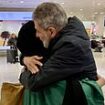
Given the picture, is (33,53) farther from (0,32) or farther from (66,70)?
(0,32)

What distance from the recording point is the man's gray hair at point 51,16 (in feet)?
4.00

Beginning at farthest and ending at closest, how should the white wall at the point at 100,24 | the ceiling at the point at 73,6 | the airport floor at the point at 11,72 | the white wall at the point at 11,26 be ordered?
the white wall at the point at 100,24 → the white wall at the point at 11,26 → the ceiling at the point at 73,6 → the airport floor at the point at 11,72

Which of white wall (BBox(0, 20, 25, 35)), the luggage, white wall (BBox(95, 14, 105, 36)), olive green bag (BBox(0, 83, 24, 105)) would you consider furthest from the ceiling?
olive green bag (BBox(0, 83, 24, 105))

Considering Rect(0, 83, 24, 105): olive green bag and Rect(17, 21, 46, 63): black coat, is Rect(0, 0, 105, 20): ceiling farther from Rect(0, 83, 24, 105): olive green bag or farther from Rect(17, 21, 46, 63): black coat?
Rect(0, 83, 24, 105): olive green bag

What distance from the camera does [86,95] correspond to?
1.22m

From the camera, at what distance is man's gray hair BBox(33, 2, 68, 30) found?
122 cm

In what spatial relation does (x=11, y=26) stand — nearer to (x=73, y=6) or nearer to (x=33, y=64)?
(x=73, y=6)

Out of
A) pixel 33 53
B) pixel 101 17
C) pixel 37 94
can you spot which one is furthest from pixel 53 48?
pixel 101 17

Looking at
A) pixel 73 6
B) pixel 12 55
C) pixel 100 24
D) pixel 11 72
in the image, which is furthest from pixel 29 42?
pixel 100 24

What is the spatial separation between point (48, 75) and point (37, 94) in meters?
0.12

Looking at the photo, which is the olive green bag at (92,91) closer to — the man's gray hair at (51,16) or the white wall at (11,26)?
the man's gray hair at (51,16)

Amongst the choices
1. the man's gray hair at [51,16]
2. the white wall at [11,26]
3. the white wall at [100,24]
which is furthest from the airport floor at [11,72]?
the white wall at [100,24]

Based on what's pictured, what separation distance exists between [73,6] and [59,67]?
2110 centimetres

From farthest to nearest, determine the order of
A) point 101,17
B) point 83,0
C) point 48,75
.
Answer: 1. point 101,17
2. point 83,0
3. point 48,75
